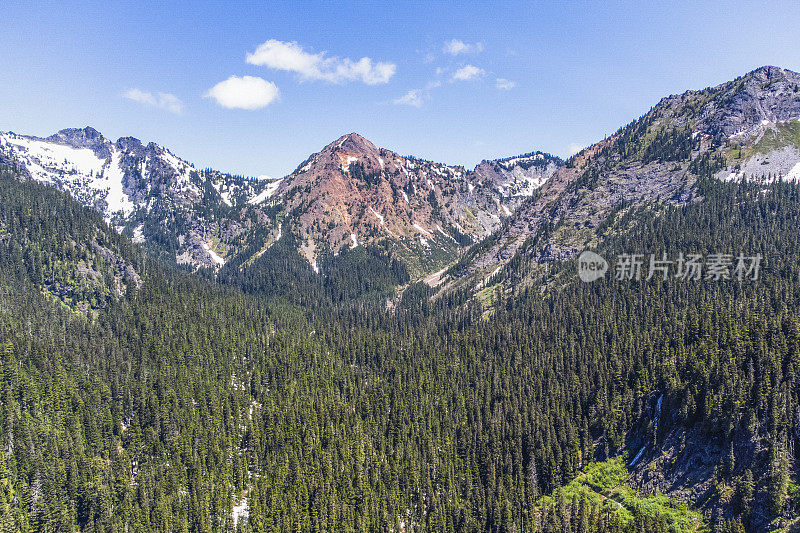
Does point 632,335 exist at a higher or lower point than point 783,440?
higher

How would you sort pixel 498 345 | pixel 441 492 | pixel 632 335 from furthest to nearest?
pixel 498 345, pixel 632 335, pixel 441 492

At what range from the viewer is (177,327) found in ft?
591

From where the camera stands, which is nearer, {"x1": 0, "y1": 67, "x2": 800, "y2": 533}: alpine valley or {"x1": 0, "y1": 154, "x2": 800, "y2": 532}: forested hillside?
{"x1": 0, "y1": 67, "x2": 800, "y2": 533}: alpine valley

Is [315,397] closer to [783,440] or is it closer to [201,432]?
[201,432]

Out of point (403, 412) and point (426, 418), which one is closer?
point (426, 418)

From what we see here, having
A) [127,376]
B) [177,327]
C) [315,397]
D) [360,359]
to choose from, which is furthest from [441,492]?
[177,327]

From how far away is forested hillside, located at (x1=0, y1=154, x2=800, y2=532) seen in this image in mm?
99750

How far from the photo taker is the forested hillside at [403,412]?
99750mm

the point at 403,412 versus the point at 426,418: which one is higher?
the point at 403,412

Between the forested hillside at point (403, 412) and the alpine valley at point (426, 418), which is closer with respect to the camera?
the alpine valley at point (426, 418)

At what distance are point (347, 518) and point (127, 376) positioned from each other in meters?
78.7

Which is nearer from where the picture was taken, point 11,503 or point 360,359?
point 11,503

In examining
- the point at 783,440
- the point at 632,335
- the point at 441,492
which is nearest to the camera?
the point at 783,440

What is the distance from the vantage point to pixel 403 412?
146375mm
